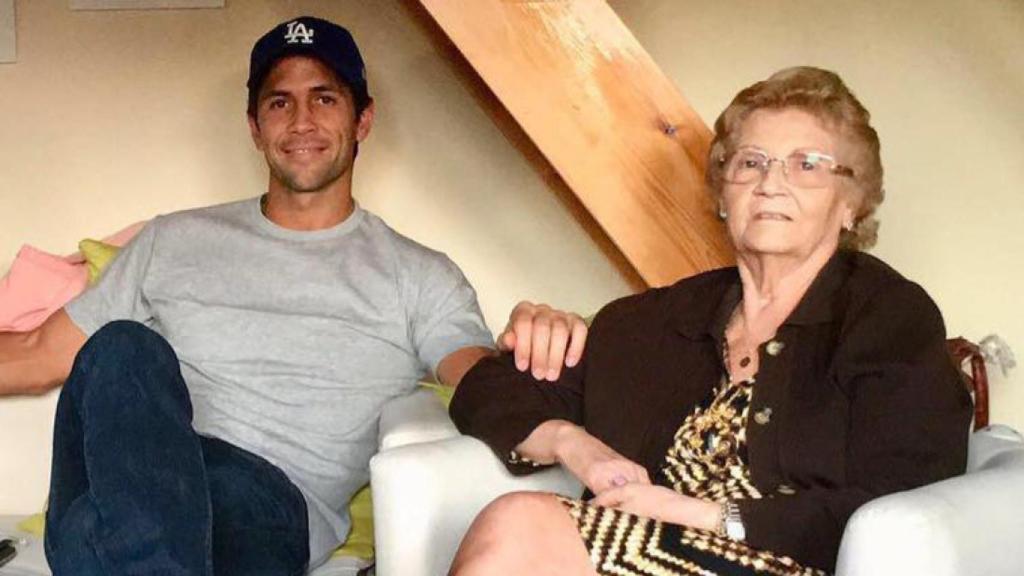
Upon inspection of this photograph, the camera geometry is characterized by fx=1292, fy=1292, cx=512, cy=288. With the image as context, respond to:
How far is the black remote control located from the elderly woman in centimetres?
102

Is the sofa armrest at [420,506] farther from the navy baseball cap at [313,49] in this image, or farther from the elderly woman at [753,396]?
the navy baseball cap at [313,49]

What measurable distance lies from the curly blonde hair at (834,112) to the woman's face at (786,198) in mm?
16

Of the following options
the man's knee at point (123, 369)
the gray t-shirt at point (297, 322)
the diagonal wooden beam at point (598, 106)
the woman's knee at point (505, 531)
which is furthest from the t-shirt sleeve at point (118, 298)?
the woman's knee at point (505, 531)

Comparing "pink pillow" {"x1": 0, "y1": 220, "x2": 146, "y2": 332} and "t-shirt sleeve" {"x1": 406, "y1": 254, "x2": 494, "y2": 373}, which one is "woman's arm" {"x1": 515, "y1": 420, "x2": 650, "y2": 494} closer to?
"t-shirt sleeve" {"x1": 406, "y1": 254, "x2": 494, "y2": 373}

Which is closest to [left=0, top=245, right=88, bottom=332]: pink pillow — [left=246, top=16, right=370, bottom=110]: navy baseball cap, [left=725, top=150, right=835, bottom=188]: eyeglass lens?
[left=246, top=16, right=370, bottom=110]: navy baseball cap

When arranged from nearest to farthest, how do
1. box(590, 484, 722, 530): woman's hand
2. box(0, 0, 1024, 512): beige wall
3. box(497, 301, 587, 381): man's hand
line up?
box(590, 484, 722, 530): woman's hand
box(497, 301, 587, 381): man's hand
box(0, 0, 1024, 512): beige wall

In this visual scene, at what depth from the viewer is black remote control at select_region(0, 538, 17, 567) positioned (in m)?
2.46

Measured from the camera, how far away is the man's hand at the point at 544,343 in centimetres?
204

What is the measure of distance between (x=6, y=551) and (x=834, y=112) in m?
1.74

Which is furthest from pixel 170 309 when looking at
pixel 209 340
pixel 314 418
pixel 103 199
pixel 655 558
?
pixel 655 558

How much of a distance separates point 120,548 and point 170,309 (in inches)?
31.1

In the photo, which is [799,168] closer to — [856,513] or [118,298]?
[856,513]

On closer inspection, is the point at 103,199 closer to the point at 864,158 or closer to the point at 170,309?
the point at 170,309

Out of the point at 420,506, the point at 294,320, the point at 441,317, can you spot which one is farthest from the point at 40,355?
the point at 420,506
